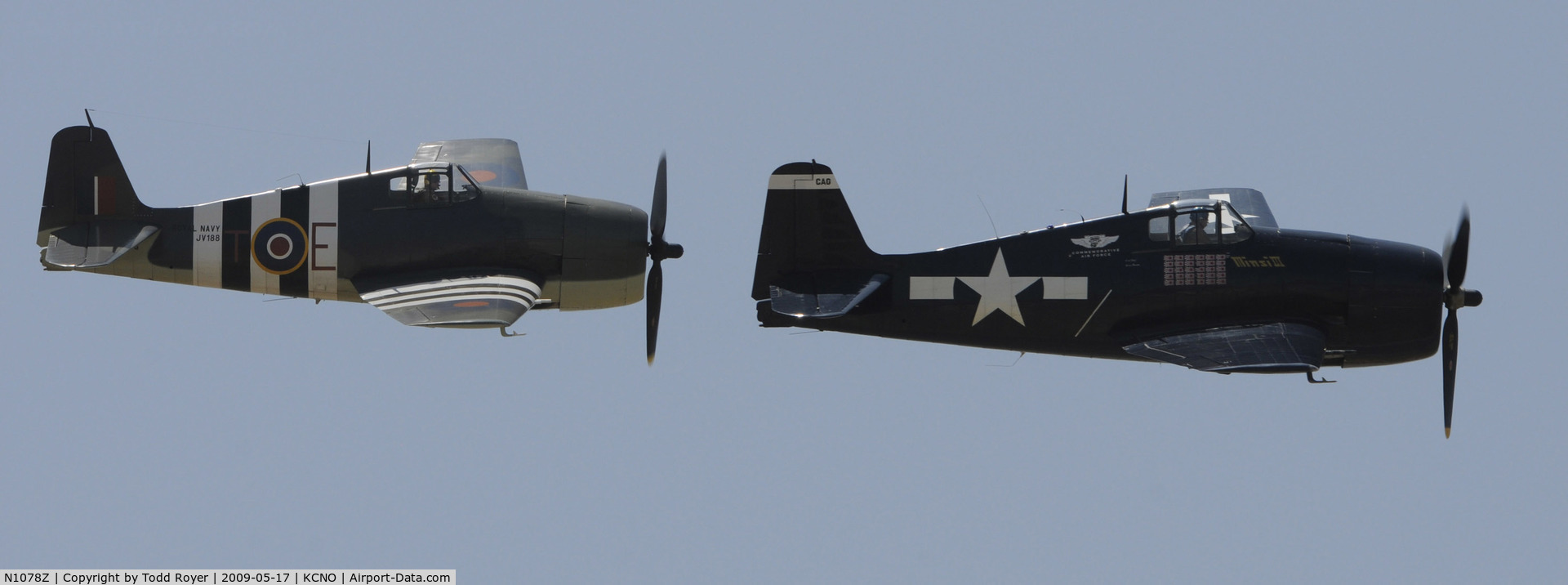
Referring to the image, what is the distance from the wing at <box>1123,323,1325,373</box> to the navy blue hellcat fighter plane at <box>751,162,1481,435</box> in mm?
33

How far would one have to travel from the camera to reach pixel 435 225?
21.6m

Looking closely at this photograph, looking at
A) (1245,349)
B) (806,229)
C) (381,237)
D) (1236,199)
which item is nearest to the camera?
(1245,349)

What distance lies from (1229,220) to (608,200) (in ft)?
18.8

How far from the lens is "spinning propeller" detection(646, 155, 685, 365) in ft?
70.2

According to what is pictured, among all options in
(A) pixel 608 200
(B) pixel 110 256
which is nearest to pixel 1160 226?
(A) pixel 608 200

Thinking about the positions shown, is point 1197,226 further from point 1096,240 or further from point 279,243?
point 279,243

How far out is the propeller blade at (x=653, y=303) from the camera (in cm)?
2138

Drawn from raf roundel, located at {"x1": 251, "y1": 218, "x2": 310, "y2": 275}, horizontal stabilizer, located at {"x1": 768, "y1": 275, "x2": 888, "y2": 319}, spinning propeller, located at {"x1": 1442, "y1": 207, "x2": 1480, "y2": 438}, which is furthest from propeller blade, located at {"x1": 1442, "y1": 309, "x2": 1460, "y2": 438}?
raf roundel, located at {"x1": 251, "y1": 218, "x2": 310, "y2": 275}

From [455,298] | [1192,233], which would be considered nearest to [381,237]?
[455,298]

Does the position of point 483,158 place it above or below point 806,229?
above

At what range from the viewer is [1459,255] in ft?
69.1

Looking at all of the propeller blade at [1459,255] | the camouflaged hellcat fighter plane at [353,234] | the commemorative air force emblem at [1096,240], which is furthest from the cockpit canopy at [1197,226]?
the camouflaged hellcat fighter plane at [353,234]

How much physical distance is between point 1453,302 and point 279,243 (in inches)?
424

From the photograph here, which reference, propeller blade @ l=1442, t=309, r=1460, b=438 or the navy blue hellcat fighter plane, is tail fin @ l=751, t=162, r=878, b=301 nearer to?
the navy blue hellcat fighter plane
